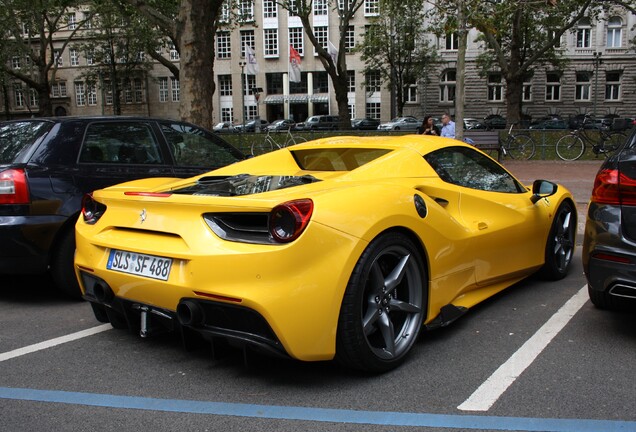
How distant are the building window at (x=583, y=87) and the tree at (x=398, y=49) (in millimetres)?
14477

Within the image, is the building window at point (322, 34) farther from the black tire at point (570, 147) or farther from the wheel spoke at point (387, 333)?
the wheel spoke at point (387, 333)

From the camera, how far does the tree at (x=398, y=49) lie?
149 ft

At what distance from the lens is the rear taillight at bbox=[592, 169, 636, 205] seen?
145 inches

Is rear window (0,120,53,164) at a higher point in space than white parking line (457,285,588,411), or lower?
higher

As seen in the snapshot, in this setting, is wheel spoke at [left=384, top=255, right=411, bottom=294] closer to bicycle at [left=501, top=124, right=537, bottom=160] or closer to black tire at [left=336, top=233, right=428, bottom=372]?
black tire at [left=336, top=233, right=428, bottom=372]

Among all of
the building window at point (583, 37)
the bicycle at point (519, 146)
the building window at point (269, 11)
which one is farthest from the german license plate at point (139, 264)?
the building window at point (269, 11)

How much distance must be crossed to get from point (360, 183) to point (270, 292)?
1.02 metres

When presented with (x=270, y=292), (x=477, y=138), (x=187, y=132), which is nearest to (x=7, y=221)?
(x=187, y=132)

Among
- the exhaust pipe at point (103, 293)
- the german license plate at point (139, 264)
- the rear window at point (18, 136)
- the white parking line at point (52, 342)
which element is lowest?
the white parking line at point (52, 342)

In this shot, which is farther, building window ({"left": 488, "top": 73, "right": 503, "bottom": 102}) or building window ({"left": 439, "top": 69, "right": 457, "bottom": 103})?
building window ({"left": 439, "top": 69, "right": 457, "bottom": 103})

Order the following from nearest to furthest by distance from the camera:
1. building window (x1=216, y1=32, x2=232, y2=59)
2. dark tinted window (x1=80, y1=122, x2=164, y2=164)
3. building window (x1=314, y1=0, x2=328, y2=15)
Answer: dark tinted window (x1=80, y1=122, x2=164, y2=164), building window (x1=314, y1=0, x2=328, y2=15), building window (x1=216, y1=32, x2=232, y2=59)

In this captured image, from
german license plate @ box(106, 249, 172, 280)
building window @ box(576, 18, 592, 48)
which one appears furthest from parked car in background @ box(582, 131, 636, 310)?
building window @ box(576, 18, 592, 48)

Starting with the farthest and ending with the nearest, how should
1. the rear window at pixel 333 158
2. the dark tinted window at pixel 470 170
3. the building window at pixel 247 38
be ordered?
the building window at pixel 247 38 → the rear window at pixel 333 158 → the dark tinted window at pixel 470 170

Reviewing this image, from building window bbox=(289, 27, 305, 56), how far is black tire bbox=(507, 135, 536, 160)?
149 feet
